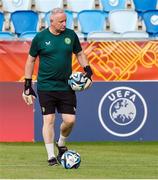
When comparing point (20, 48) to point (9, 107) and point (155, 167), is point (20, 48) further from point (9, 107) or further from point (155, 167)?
point (155, 167)

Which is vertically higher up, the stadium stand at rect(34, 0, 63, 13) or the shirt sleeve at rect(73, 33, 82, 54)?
the shirt sleeve at rect(73, 33, 82, 54)

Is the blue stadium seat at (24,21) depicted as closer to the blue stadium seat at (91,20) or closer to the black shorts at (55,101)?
the blue stadium seat at (91,20)

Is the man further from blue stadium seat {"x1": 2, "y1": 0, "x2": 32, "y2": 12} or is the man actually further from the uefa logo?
blue stadium seat {"x1": 2, "y1": 0, "x2": 32, "y2": 12}

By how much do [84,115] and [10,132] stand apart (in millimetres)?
1377

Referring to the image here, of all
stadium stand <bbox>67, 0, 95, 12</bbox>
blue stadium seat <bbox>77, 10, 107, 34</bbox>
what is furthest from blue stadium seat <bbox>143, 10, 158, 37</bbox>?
stadium stand <bbox>67, 0, 95, 12</bbox>

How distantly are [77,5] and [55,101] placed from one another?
8.88 meters

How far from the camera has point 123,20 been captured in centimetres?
1836

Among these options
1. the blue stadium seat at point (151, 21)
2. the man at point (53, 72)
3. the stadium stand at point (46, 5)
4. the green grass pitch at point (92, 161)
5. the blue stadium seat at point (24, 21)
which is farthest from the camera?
the stadium stand at point (46, 5)

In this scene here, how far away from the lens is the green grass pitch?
9.10 m

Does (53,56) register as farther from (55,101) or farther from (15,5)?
(15,5)

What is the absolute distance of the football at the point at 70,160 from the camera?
32.2 ft

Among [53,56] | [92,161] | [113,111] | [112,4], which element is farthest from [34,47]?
[112,4]

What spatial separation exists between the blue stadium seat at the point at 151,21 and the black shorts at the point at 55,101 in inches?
337

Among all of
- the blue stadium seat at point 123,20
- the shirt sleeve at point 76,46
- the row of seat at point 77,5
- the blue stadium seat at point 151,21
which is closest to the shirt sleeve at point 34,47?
the shirt sleeve at point 76,46
